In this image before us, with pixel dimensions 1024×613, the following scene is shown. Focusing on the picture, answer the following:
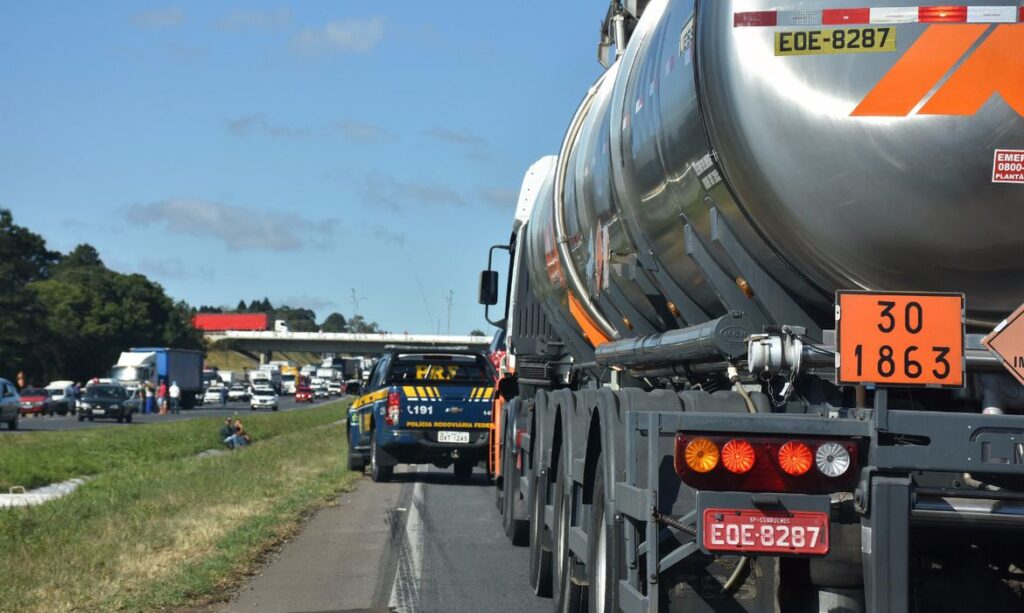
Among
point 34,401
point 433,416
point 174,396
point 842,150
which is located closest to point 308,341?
point 174,396

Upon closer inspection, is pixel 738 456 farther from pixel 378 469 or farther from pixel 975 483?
pixel 378 469

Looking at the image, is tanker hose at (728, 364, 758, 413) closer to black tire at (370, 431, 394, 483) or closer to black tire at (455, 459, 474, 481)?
black tire at (370, 431, 394, 483)

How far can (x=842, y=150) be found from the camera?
18.8ft

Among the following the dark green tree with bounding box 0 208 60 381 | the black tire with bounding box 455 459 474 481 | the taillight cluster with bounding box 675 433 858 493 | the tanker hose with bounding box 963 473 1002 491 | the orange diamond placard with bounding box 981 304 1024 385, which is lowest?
the black tire with bounding box 455 459 474 481

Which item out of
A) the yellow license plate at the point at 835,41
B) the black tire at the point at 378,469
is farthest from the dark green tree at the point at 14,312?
the yellow license plate at the point at 835,41

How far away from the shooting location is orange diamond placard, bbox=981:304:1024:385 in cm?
502

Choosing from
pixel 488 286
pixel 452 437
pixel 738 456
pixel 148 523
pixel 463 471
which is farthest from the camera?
pixel 463 471

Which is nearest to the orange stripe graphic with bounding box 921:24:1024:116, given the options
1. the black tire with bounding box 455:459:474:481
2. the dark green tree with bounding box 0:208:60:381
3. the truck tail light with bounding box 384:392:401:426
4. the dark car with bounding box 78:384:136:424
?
the truck tail light with bounding box 384:392:401:426

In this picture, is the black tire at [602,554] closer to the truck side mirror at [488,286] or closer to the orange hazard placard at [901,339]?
the orange hazard placard at [901,339]

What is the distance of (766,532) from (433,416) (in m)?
15.7

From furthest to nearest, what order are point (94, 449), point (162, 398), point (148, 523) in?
point (162, 398)
point (94, 449)
point (148, 523)

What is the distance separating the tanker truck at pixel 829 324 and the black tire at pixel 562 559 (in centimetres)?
112

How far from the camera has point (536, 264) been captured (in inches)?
560

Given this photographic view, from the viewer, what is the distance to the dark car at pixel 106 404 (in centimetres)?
6028
